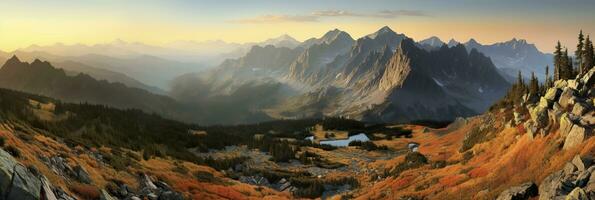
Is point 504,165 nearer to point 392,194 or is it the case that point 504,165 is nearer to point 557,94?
point 392,194

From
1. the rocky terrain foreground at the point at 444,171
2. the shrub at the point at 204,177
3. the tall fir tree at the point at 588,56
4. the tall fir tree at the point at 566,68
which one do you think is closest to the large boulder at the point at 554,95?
the rocky terrain foreground at the point at 444,171

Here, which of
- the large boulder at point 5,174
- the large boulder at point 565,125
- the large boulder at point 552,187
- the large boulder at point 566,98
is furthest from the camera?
the large boulder at point 566,98

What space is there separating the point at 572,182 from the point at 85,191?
3072 cm

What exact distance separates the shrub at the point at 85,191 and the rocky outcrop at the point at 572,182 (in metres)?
28.7

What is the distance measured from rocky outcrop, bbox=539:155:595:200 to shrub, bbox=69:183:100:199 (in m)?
28.7

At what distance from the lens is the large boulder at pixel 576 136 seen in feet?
114

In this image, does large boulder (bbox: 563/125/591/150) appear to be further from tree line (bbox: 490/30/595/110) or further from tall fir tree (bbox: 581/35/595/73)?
tall fir tree (bbox: 581/35/595/73)

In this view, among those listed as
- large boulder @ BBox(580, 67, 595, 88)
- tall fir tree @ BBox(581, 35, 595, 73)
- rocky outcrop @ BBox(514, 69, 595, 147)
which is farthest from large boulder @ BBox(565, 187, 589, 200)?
tall fir tree @ BBox(581, 35, 595, 73)

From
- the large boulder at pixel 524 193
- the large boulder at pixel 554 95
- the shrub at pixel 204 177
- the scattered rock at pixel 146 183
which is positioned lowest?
the shrub at pixel 204 177

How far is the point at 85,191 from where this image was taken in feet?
101

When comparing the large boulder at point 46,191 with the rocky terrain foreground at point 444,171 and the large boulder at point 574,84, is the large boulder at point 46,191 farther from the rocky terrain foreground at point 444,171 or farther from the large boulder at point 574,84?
the large boulder at point 574,84

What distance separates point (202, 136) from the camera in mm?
146375

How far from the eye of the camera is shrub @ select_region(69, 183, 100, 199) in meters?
30.3

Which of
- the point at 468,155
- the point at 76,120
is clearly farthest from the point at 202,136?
the point at 468,155
